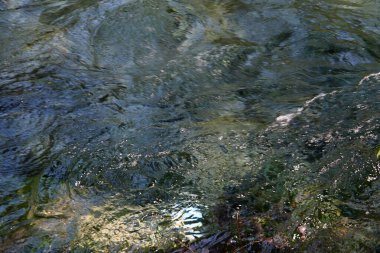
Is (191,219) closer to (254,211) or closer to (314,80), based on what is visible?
(254,211)

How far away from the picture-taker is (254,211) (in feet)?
10.2

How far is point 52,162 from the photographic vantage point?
3949 millimetres

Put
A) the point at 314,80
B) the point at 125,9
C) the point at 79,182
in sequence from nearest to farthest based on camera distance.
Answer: the point at 79,182 → the point at 314,80 → the point at 125,9

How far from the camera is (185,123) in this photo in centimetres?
438

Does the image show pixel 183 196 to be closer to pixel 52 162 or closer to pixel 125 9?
pixel 52 162

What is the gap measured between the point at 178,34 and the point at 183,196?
3153 millimetres

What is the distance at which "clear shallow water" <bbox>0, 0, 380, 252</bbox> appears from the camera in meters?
3.12

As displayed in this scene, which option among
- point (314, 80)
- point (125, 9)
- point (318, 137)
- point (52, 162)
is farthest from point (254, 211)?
point (125, 9)

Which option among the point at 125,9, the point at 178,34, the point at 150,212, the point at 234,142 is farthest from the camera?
the point at 125,9

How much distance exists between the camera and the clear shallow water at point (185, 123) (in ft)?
10.2

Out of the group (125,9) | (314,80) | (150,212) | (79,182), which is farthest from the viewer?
(125,9)

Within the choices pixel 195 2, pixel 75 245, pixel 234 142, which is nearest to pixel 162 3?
pixel 195 2

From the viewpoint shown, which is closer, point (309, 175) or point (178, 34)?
point (309, 175)

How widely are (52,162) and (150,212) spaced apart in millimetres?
1083
